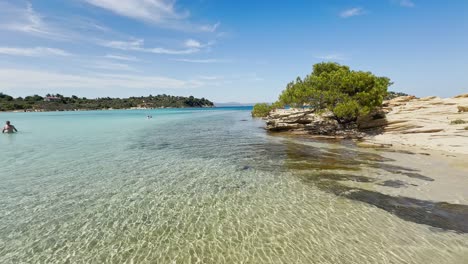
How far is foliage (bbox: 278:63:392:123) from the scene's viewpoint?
122ft

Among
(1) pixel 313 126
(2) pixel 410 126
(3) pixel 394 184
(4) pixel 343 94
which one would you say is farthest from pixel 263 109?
(3) pixel 394 184

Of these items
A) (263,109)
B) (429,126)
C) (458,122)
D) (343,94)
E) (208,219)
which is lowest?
(208,219)

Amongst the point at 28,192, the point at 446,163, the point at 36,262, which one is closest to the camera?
the point at 36,262

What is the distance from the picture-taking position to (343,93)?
3975cm

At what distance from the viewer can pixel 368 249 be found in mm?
9008

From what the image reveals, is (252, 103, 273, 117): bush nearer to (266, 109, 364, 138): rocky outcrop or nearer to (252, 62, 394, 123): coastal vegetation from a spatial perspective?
(266, 109, 364, 138): rocky outcrop

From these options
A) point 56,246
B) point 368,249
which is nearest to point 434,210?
point 368,249

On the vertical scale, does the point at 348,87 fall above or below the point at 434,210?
above

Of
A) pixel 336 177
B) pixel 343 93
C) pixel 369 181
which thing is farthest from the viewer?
pixel 343 93

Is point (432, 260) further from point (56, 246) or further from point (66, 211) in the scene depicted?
point (66, 211)

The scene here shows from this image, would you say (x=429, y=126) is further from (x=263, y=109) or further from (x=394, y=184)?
(x=263, y=109)

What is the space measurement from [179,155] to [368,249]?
20.5 metres

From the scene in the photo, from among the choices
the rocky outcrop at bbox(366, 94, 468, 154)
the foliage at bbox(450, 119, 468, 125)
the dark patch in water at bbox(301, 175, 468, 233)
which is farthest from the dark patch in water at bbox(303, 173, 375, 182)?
the foliage at bbox(450, 119, 468, 125)

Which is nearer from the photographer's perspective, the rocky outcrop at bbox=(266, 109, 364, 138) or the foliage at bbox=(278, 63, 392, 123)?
the foliage at bbox=(278, 63, 392, 123)
